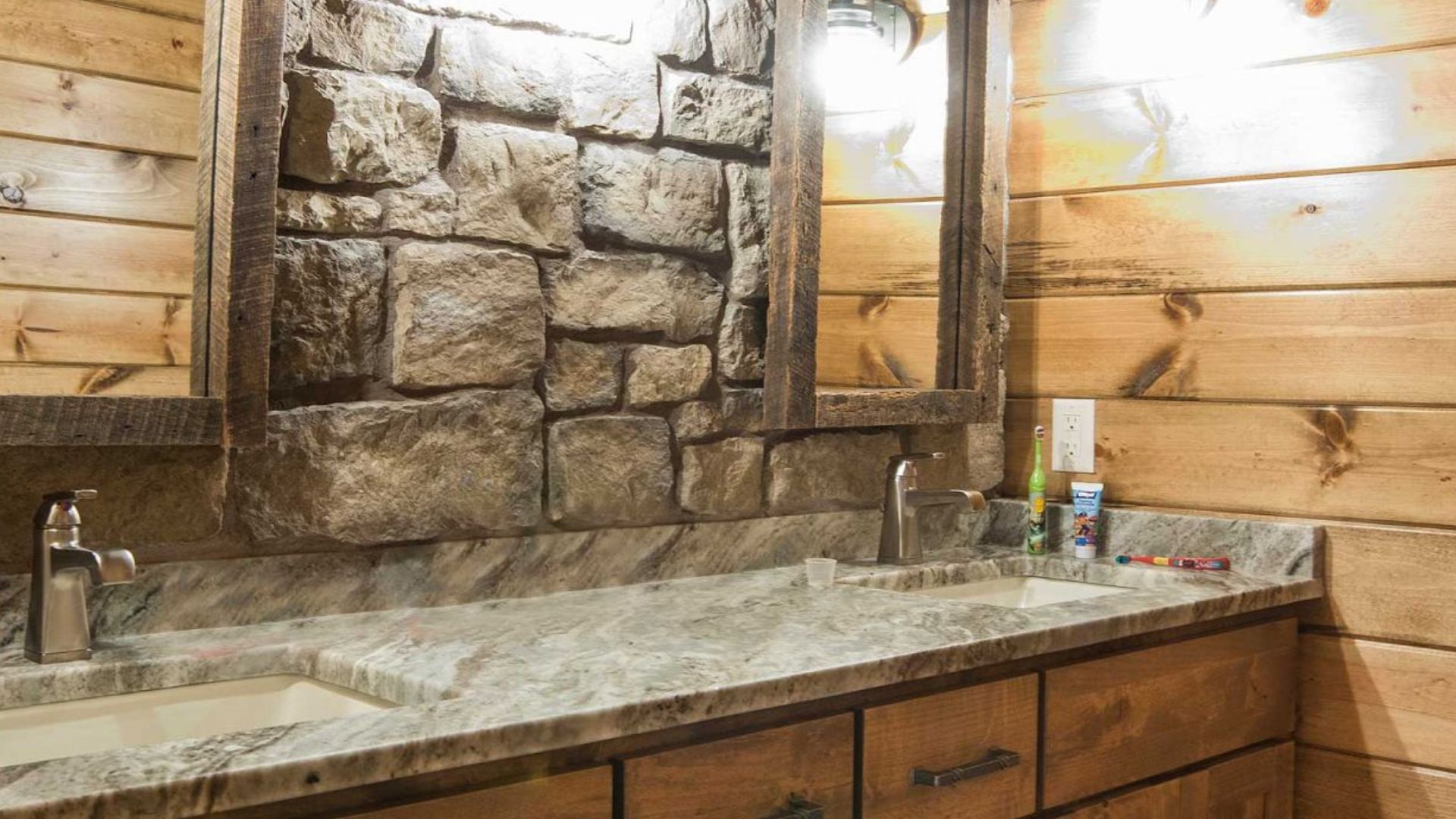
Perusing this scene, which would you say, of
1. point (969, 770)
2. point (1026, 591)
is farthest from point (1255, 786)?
point (969, 770)

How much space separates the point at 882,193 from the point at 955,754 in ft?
3.34

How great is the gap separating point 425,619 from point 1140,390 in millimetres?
1333

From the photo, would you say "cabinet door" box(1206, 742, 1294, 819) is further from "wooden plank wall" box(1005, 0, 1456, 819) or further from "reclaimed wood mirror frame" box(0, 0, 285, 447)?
"reclaimed wood mirror frame" box(0, 0, 285, 447)

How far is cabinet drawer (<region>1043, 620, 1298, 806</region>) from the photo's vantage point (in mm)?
1723

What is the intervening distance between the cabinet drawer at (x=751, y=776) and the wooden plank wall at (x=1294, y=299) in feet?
3.66

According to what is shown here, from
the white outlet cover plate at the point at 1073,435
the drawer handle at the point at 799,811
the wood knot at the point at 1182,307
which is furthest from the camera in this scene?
the white outlet cover plate at the point at 1073,435

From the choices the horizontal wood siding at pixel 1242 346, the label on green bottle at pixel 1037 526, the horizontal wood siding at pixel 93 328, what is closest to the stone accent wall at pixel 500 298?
the horizontal wood siding at pixel 93 328

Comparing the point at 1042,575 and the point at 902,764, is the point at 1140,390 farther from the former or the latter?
the point at 902,764

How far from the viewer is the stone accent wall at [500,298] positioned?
156cm

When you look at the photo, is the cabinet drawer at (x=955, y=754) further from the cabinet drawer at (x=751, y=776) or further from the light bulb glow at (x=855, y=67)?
the light bulb glow at (x=855, y=67)

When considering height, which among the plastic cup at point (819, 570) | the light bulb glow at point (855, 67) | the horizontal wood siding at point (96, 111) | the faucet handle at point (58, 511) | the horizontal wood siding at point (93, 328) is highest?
the light bulb glow at point (855, 67)

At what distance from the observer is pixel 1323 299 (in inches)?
84.8

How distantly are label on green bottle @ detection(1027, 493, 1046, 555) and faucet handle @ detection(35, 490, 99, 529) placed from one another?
1561 millimetres

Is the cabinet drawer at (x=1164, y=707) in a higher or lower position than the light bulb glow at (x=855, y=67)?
lower
